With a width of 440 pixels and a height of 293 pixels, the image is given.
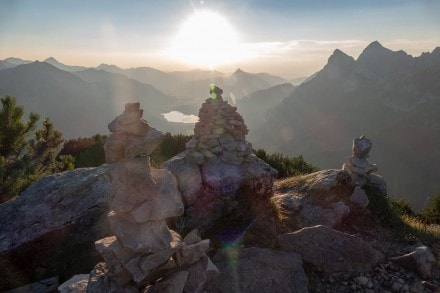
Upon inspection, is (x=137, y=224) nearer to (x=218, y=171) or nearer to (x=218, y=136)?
(x=218, y=171)

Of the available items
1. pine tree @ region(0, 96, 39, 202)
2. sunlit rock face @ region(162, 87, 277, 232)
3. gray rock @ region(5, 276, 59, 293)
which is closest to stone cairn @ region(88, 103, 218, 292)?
gray rock @ region(5, 276, 59, 293)

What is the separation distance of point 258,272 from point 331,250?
2.64 metres

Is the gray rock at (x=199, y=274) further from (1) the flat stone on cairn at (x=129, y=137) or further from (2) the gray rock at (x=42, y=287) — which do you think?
(2) the gray rock at (x=42, y=287)

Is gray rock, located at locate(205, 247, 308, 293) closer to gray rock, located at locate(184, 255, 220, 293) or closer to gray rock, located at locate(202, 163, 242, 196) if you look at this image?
gray rock, located at locate(184, 255, 220, 293)

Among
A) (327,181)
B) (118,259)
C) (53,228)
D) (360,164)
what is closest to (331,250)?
(327,181)

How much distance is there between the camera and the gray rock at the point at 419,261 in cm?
1041

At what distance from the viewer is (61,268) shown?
11469 mm

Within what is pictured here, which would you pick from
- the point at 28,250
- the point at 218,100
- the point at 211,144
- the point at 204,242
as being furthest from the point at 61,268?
the point at 218,100

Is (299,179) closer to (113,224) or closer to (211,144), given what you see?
(211,144)

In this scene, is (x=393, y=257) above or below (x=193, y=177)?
below

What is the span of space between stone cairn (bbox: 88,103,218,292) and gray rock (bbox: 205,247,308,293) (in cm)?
118

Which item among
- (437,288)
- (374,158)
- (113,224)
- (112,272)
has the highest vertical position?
(113,224)

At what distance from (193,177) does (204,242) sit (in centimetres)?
507

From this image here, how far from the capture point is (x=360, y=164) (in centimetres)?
1566
